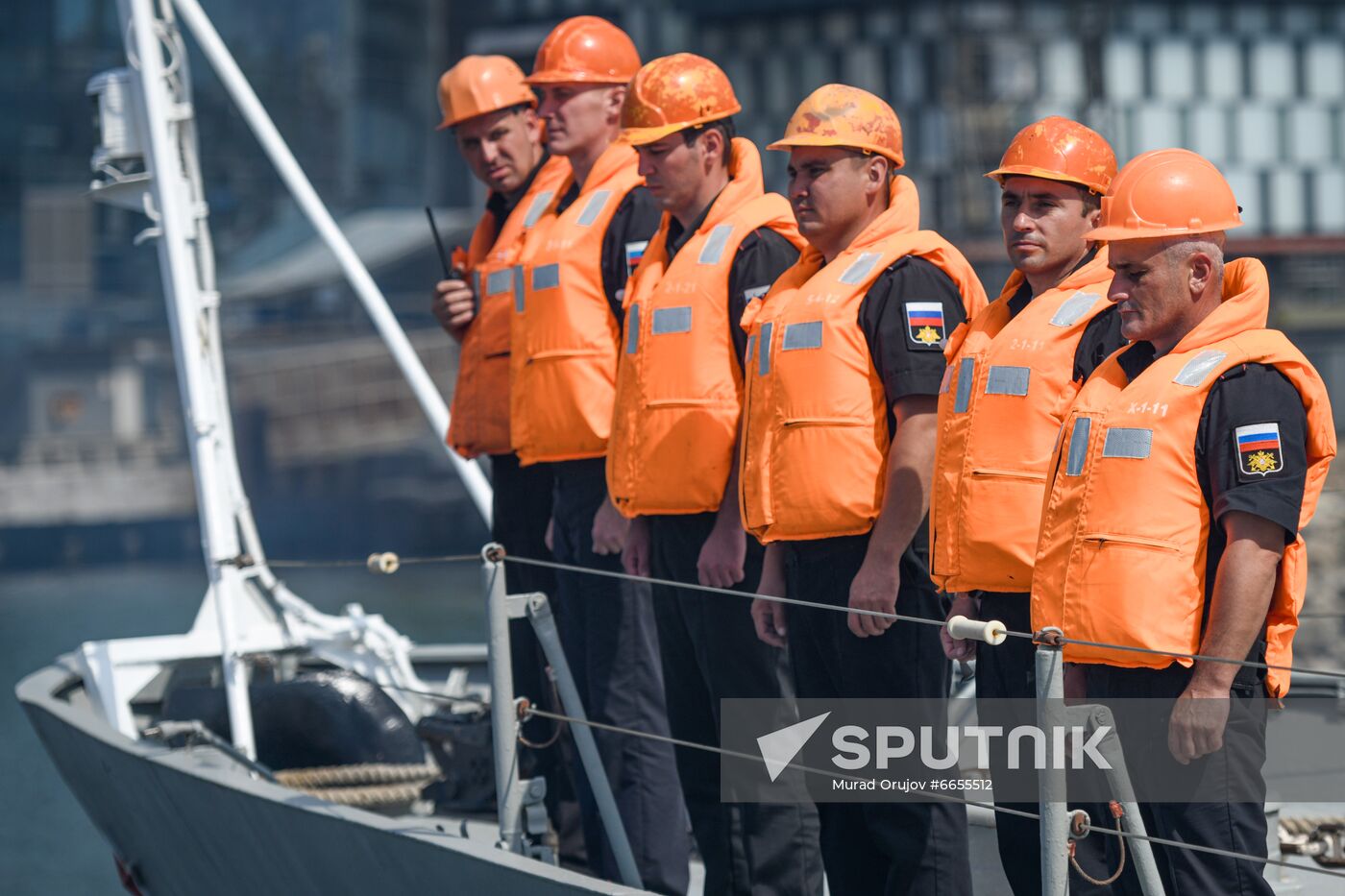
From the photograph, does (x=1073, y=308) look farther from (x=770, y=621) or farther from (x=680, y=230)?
(x=680, y=230)

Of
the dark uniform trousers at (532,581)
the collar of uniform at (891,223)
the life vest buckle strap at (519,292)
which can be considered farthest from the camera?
the dark uniform trousers at (532,581)

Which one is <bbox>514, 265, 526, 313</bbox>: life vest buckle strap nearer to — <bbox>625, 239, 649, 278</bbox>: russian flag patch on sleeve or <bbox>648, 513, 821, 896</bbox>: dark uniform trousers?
<bbox>625, 239, 649, 278</bbox>: russian flag patch on sleeve

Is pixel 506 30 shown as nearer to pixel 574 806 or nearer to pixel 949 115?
pixel 949 115

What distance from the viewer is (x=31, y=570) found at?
121ft

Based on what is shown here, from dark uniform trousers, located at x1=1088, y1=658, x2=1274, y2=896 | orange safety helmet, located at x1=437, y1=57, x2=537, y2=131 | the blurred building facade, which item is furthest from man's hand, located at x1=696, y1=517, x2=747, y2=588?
the blurred building facade

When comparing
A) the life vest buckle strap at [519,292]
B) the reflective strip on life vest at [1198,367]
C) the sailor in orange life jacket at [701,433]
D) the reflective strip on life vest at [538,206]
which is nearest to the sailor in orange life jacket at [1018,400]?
the reflective strip on life vest at [1198,367]

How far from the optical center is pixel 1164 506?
9.59 feet

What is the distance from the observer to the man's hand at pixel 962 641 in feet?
11.0

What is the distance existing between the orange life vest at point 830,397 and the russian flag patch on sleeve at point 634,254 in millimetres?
799

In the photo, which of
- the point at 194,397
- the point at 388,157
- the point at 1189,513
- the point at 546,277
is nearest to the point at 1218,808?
the point at 1189,513

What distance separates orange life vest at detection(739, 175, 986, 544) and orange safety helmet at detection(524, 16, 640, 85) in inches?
47.1

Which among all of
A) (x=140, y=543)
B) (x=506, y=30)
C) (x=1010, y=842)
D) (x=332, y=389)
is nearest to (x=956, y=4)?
(x=506, y=30)

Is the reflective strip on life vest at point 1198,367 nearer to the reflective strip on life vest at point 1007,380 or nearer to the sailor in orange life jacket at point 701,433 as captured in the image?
the reflective strip on life vest at point 1007,380

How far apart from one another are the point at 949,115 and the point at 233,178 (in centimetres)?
1668
